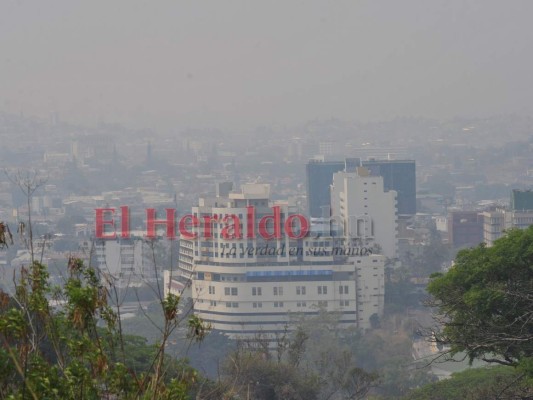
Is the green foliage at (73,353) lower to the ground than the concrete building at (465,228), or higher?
higher

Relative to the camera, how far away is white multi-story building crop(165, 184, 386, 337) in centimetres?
1914

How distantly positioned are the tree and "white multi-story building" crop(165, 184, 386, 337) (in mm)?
11487

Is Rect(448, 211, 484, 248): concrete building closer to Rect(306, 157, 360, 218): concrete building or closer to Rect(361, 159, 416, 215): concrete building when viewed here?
Rect(306, 157, 360, 218): concrete building

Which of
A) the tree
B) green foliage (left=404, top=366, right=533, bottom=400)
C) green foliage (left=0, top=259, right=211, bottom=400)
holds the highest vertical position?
green foliage (left=0, top=259, right=211, bottom=400)

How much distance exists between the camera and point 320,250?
19734 mm

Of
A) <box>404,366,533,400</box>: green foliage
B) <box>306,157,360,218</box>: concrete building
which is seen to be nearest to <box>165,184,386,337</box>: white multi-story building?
<box>404,366,533,400</box>: green foliage

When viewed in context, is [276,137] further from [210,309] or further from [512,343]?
[512,343]

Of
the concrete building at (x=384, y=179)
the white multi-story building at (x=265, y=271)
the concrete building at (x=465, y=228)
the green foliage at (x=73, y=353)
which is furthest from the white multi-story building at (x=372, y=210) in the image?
the green foliage at (x=73, y=353)

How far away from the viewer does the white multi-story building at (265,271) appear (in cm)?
1914

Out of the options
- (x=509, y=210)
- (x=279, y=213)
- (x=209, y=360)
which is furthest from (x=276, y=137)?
(x=209, y=360)

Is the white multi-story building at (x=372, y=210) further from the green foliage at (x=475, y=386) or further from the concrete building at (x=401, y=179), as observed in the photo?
the green foliage at (x=475, y=386)

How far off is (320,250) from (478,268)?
1282cm

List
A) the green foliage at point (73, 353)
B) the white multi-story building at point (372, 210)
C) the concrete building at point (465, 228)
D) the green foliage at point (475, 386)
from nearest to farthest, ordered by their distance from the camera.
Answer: the green foliage at point (73, 353)
the green foliage at point (475, 386)
the white multi-story building at point (372, 210)
the concrete building at point (465, 228)

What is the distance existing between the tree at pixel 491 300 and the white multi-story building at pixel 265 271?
11487 mm
